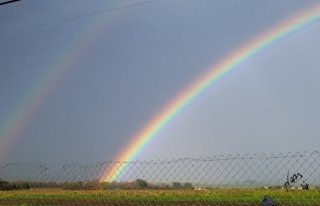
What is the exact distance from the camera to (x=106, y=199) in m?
27.5

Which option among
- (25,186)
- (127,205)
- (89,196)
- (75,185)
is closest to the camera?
(75,185)

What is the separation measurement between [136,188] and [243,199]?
1445cm

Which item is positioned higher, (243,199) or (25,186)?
(243,199)

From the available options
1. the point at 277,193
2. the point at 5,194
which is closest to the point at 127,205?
the point at 5,194

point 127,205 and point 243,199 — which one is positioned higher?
point 243,199

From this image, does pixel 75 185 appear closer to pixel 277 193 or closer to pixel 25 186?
pixel 25 186

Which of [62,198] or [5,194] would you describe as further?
[62,198]

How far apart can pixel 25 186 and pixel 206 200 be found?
9547 millimetres

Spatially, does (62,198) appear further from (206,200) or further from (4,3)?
(4,3)

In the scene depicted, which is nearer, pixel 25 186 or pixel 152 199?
pixel 25 186

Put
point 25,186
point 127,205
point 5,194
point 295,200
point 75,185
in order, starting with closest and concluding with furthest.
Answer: point 75,185 → point 25,186 → point 127,205 → point 295,200 → point 5,194

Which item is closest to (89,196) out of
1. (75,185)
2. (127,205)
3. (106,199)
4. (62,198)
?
(62,198)

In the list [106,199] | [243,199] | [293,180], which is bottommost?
[293,180]

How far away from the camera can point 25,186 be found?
18.9 m
